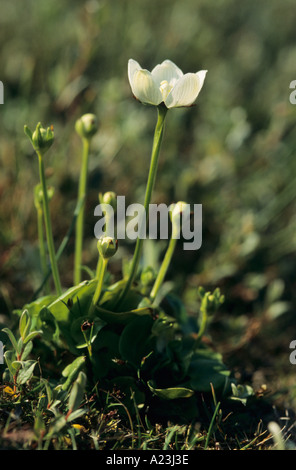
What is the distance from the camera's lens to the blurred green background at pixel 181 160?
1938mm

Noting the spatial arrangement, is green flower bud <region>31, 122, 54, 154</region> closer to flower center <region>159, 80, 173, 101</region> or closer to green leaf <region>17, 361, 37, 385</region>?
flower center <region>159, 80, 173, 101</region>

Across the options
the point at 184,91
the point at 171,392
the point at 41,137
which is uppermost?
the point at 184,91

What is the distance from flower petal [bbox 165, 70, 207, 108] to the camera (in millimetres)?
1077

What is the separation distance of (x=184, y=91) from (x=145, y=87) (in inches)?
3.5

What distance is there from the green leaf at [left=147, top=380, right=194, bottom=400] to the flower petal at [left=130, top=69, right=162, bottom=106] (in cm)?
68

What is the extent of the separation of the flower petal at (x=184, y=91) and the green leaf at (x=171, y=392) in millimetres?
673

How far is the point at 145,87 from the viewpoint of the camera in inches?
42.8

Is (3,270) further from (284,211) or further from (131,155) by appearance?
(284,211)

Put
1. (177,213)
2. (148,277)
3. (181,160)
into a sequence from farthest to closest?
(181,160) → (148,277) → (177,213)

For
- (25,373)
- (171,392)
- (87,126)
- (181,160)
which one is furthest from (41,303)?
(181,160)

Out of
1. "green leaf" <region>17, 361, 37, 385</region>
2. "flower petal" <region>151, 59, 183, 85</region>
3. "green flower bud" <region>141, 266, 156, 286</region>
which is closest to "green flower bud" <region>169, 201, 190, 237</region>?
"green flower bud" <region>141, 266, 156, 286</region>

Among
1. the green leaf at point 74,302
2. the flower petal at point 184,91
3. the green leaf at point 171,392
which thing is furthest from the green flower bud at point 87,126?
the green leaf at point 171,392

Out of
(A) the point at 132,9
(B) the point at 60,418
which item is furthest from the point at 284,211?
(A) the point at 132,9

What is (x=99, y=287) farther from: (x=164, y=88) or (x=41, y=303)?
(x=164, y=88)
